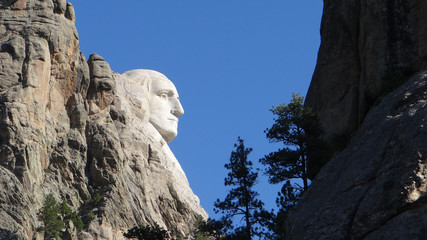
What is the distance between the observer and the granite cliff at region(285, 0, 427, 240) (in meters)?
32.9

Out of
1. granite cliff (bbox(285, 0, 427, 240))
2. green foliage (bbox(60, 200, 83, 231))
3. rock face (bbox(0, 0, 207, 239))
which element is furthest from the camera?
rock face (bbox(0, 0, 207, 239))

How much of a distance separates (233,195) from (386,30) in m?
12.4

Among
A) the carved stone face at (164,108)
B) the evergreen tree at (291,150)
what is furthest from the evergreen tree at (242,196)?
the carved stone face at (164,108)

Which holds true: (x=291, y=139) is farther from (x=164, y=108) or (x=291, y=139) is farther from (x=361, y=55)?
(x=164, y=108)

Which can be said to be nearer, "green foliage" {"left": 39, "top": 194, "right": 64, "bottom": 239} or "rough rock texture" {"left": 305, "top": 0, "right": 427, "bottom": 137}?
"rough rock texture" {"left": 305, "top": 0, "right": 427, "bottom": 137}

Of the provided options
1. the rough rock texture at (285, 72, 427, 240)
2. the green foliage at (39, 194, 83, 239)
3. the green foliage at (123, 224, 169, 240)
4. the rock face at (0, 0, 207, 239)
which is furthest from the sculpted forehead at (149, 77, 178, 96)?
the rough rock texture at (285, 72, 427, 240)

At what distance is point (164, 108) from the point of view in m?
85.6

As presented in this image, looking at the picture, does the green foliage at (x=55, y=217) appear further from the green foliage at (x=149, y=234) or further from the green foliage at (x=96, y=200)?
the green foliage at (x=149, y=234)

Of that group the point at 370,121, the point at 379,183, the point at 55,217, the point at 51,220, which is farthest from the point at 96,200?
the point at 379,183

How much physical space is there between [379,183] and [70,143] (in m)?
40.8

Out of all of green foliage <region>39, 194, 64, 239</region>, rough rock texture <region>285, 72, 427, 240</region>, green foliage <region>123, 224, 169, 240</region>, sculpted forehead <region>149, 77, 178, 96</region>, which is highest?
sculpted forehead <region>149, 77, 178, 96</region>

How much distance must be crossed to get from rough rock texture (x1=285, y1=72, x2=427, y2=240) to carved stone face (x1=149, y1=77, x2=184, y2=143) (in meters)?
45.6

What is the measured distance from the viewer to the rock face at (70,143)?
214 ft

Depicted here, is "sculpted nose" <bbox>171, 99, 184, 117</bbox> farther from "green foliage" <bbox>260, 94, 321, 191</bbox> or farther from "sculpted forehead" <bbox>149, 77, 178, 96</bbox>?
"green foliage" <bbox>260, 94, 321, 191</bbox>
